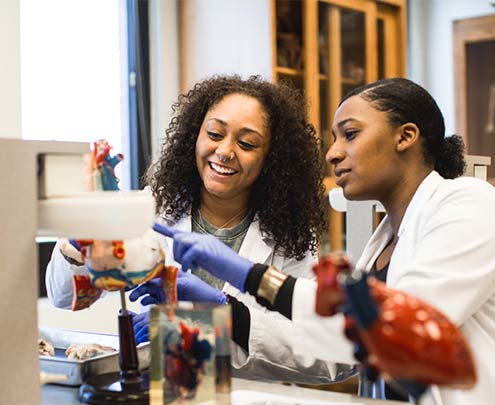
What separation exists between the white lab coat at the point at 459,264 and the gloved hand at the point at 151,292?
299mm

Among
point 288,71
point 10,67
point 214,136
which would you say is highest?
point 288,71

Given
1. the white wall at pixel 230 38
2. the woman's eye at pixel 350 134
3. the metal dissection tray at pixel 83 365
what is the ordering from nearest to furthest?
the metal dissection tray at pixel 83 365, the woman's eye at pixel 350 134, the white wall at pixel 230 38

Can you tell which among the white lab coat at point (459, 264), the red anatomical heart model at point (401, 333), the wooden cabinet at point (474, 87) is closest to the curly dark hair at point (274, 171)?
the white lab coat at point (459, 264)

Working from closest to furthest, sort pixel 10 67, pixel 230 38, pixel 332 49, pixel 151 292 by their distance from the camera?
pixel 151 292
pixel 10 67
pixel 230 38
pixel 332 49

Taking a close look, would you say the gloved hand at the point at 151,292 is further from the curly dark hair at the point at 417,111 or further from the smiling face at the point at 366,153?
the curly dark hair at the point at 417,111

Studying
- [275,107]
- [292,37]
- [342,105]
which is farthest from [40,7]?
[342,105]

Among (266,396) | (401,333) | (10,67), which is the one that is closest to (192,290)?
(266,396)

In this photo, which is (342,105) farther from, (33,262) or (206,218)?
(33,262)

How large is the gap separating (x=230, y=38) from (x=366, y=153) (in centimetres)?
196

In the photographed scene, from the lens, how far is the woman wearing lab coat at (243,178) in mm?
1902

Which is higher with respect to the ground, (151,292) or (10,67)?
(10,67)

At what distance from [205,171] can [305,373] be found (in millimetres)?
552

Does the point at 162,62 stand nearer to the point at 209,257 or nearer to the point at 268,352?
the point at 268,352

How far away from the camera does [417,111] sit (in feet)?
5.51
